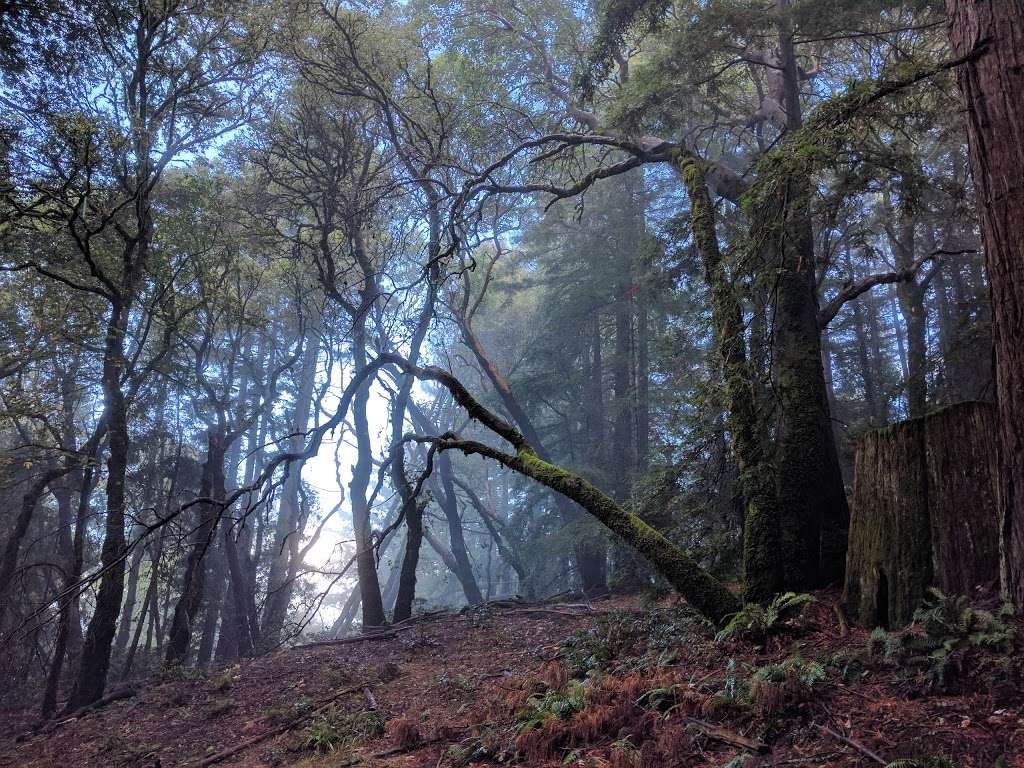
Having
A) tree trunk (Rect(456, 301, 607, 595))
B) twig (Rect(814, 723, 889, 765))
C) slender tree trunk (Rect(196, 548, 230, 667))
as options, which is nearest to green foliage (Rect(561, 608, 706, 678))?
twig (Rect(814, 723, 889, 765))

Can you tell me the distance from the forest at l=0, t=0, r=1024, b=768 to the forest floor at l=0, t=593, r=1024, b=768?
0.03 m

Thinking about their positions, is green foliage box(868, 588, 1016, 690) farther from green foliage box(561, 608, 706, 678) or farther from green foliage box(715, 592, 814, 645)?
green foliage box(561, 608, 706, 678)

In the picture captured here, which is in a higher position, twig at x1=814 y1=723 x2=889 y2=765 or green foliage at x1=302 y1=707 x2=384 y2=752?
twig at x1=814 y1=723 x2=889 y2=765

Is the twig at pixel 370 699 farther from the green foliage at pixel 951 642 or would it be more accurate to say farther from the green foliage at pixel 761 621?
the green foliage at pixel 951 642

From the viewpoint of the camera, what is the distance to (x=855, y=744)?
3.20 metres

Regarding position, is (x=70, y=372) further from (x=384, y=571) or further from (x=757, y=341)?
(x=384, y=571)

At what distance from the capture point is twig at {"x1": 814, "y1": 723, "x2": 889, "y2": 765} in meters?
3.03

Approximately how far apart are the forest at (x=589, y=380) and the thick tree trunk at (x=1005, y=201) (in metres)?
0.02

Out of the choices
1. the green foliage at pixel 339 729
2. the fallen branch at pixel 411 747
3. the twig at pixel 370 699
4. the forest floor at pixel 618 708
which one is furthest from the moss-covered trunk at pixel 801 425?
the twig at pixel 370 699

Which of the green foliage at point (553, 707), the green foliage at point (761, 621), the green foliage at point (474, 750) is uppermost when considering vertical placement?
the green foliage at point (761, 621)

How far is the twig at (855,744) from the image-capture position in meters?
3.03

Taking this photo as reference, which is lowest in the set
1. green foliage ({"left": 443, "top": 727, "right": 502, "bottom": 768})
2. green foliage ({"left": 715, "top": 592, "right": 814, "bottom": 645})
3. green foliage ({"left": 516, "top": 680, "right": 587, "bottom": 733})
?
green foliage ({"left": 443, "top": 727, "right": 502, "bottom": 768})

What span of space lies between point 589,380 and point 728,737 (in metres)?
20.1

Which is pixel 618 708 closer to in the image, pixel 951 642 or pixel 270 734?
pixel 951 642
